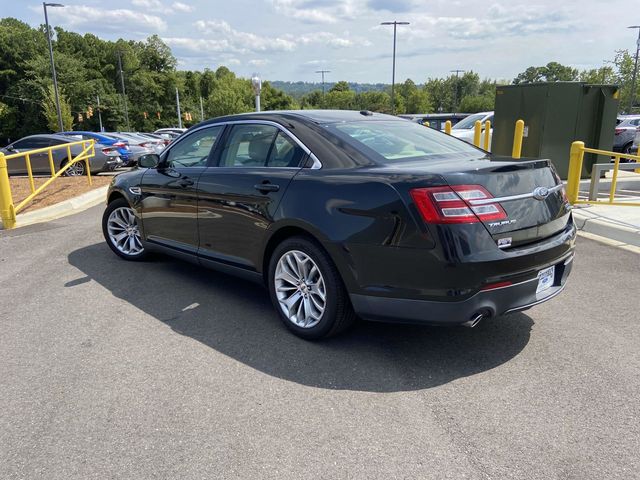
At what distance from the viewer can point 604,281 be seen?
5.01 m

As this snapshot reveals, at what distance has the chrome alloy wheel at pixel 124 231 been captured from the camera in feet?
19.4

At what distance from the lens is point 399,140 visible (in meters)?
4.02

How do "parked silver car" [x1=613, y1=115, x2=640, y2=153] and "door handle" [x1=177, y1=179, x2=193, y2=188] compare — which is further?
"parked silver car" [x1=613, y1=115, x2=640, y2=153]

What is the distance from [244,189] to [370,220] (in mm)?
1298

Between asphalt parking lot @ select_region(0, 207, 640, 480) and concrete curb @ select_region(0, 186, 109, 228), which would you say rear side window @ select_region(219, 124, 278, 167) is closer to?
asphalt parking lot @ select_region(0, 207, 640, 480)

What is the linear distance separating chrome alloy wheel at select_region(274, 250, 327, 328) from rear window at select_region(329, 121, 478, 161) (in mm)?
959

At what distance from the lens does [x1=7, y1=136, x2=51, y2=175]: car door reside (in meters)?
16.3

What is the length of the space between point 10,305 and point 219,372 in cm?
257

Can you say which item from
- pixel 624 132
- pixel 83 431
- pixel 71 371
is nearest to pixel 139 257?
pixel 71 371

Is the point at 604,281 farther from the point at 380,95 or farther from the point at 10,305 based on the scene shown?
the point at 380,95

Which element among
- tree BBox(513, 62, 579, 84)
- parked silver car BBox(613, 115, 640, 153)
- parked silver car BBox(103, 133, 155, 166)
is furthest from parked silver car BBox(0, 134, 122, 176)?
tree BBox(513, 62, 579, 84)

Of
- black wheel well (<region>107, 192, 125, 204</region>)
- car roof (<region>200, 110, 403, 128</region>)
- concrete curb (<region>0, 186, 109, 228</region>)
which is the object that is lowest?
concrete curb (<region>0, 186, 109, 228</region>)

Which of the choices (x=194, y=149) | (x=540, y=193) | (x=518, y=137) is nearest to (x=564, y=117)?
(x=518, y=137)

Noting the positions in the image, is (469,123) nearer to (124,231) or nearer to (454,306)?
(124,231)
